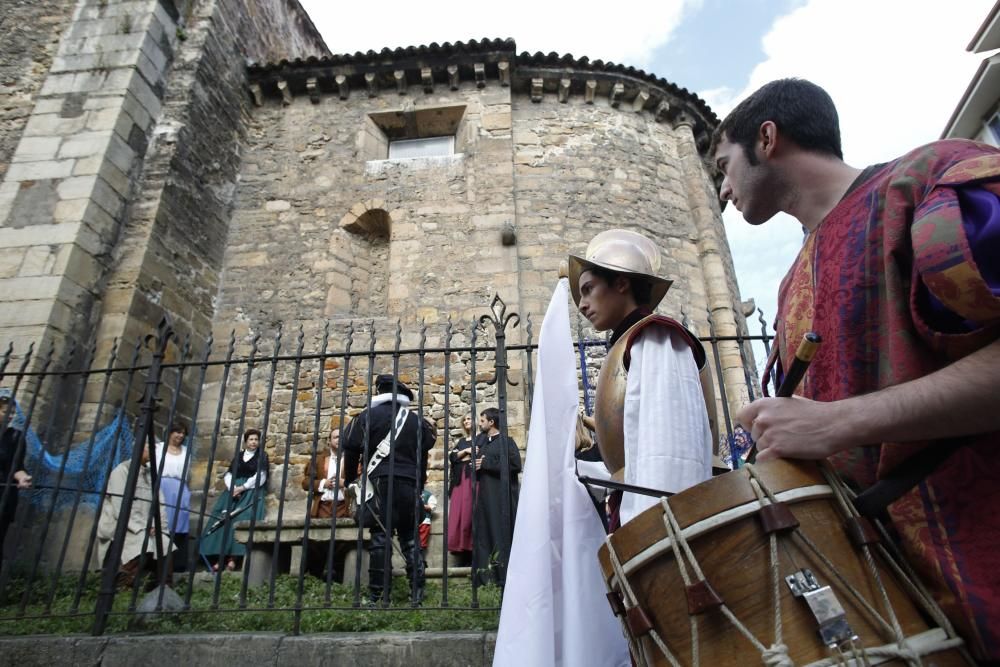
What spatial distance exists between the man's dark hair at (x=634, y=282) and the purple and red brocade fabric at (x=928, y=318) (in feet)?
2.75

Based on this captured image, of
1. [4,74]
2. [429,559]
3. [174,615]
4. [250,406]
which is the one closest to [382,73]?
[4,74]

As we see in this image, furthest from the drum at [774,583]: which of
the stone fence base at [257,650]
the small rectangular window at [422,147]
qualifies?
the small rectangular window at [422,147]

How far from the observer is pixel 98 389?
668 centimetres

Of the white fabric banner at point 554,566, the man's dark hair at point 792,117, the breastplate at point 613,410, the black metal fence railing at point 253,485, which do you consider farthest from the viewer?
the black metal fence railing at point 253,485

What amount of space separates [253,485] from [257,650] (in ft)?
12.6

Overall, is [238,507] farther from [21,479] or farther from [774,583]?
[774,583]

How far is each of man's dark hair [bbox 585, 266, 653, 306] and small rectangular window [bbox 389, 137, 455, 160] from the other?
30.5 ft

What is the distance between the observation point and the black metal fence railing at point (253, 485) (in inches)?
137

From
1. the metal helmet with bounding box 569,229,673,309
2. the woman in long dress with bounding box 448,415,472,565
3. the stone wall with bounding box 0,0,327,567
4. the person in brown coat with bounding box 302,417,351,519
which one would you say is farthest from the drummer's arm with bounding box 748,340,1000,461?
the stone wall with bounding box 0,0,327,567

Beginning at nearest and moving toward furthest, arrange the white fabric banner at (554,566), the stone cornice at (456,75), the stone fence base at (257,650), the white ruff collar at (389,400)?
the white fabric banner at (554,566)
the stone fence base at (257,650)
the white ruff collar at (389,400)
the stone cornice at (456,75)

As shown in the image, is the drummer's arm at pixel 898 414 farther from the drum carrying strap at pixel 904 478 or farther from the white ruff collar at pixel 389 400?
the white ruff collar at pixel 389 400

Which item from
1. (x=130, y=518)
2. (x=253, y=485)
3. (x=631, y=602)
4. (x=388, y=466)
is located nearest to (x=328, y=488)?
(x=253, y=485)

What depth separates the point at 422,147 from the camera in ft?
36.2

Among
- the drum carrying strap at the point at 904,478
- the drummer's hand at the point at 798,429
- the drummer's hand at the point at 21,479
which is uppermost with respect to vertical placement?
the drummer's hand at the point at 21,479
